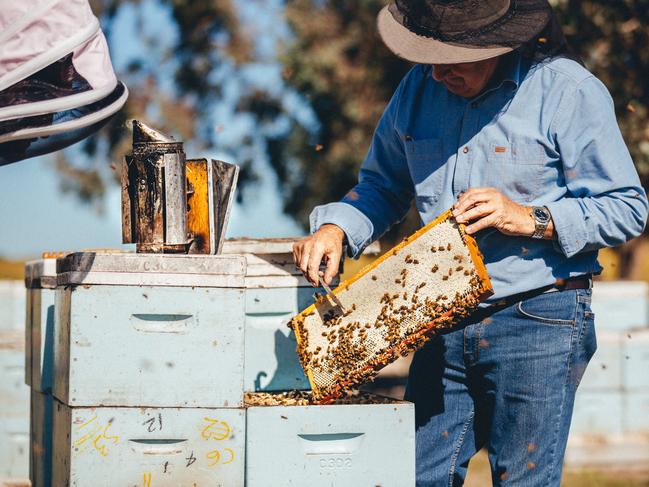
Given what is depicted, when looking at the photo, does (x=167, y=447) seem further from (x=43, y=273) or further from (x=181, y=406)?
(x=43, y=273)

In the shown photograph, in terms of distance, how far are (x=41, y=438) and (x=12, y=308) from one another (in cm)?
369

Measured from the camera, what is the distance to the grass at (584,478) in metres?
5.63

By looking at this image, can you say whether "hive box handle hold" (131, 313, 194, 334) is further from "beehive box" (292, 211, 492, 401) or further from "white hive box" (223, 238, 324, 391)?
"white hive box" (223, 238, 324, 391)

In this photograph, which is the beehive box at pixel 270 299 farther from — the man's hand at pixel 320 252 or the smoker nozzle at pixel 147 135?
the smoker nozzle at pixel 147 135

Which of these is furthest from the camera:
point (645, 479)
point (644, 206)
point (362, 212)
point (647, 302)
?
point (647, 302)

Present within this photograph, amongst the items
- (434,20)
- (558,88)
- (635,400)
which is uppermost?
(434,20)

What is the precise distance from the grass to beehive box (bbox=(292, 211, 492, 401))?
10.6ft

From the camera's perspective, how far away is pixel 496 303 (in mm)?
2527

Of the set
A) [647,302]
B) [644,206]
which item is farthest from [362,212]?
[647,302]

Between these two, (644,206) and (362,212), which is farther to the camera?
(362,212)

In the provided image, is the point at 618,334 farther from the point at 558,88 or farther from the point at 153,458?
the point at 153,458

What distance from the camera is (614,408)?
20.4ft

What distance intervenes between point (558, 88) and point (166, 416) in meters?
1.38

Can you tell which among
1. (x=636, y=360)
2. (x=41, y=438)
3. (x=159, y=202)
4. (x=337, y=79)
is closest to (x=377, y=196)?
(x=159, y=202)
